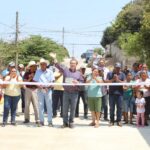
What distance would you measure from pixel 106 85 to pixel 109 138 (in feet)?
7.67

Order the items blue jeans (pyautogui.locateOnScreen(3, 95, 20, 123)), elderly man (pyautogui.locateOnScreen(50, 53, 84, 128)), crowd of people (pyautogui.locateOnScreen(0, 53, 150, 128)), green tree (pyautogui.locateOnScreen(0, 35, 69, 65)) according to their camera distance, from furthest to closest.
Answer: green tree (pyautogui.locateOnScreen(0, 35, 69, 65)) < blue jeans (pyautogui.locateOnScreen(3, 95, 20, 123)) < crowd of people (pyautogui.locateOnScreen(0, 53, 150, 128)) < elderly man (pyautogui.locateOnScreen(50, 53, 84, 128))

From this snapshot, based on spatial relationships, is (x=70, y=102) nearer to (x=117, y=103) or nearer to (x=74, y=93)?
(x=74, y=93)

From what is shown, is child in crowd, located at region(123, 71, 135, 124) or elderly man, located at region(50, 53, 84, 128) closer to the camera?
elderly man, located at region(50, 53, 84, 128)

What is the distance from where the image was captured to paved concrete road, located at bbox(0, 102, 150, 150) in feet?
36.7

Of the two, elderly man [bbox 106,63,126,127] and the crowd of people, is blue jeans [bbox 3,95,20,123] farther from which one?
elderly man [bbox 106,63,126,127]

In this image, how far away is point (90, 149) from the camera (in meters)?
10.9

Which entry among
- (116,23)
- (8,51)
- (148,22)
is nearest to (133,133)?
(148,22)

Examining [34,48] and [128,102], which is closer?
[128,102]

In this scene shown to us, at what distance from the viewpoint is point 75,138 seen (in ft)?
40.0

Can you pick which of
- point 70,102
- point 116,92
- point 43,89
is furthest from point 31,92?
point 116,92

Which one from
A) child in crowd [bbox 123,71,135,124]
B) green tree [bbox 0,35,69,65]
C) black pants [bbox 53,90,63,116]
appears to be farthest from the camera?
green tree [bbox 0,35,69,65]

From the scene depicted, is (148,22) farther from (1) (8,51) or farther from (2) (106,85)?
(1) (8,51)

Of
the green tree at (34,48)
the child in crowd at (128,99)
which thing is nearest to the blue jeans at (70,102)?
the child in crowd at (128,99)

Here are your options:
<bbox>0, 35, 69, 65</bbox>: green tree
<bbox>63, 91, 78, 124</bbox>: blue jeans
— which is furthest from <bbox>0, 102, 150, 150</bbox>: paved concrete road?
<bbox>0, 35, 69, 65</bbox>: green tree
